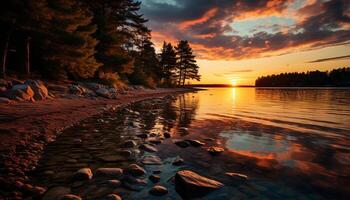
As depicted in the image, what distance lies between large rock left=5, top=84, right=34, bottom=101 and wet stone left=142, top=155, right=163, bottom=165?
9084mm

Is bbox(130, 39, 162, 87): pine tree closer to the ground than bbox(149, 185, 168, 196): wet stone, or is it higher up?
higher up

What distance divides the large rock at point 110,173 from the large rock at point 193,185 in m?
1.01

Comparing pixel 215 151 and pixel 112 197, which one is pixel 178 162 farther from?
pixel 112 197

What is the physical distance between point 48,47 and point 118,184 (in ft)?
55.1

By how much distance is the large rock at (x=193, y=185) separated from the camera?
307 cm

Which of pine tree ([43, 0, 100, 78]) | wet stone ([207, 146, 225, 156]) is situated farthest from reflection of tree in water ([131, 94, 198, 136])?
pine tree ([43, 0, 100, 78])

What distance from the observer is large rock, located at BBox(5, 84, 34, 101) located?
34.0ft

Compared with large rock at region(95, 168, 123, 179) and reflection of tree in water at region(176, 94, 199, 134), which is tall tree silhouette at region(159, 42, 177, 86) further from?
large rock at region(95, 168, 123, 179)

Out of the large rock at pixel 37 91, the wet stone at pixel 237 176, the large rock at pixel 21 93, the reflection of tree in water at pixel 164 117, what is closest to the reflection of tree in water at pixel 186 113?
the reflection of tree in water at pixel 164 117

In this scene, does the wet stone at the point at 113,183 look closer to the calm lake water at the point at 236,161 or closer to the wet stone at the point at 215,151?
the calm lake water at the point at 236,161

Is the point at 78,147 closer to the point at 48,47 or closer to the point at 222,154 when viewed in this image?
the point at 222,154

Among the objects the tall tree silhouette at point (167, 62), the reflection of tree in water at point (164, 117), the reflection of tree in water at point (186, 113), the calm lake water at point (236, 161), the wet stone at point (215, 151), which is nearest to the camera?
the calm lake water at point (236, 161)

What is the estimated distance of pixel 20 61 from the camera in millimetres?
20422

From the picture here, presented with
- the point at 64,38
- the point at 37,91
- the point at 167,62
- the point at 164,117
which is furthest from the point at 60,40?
the point at 167,62
